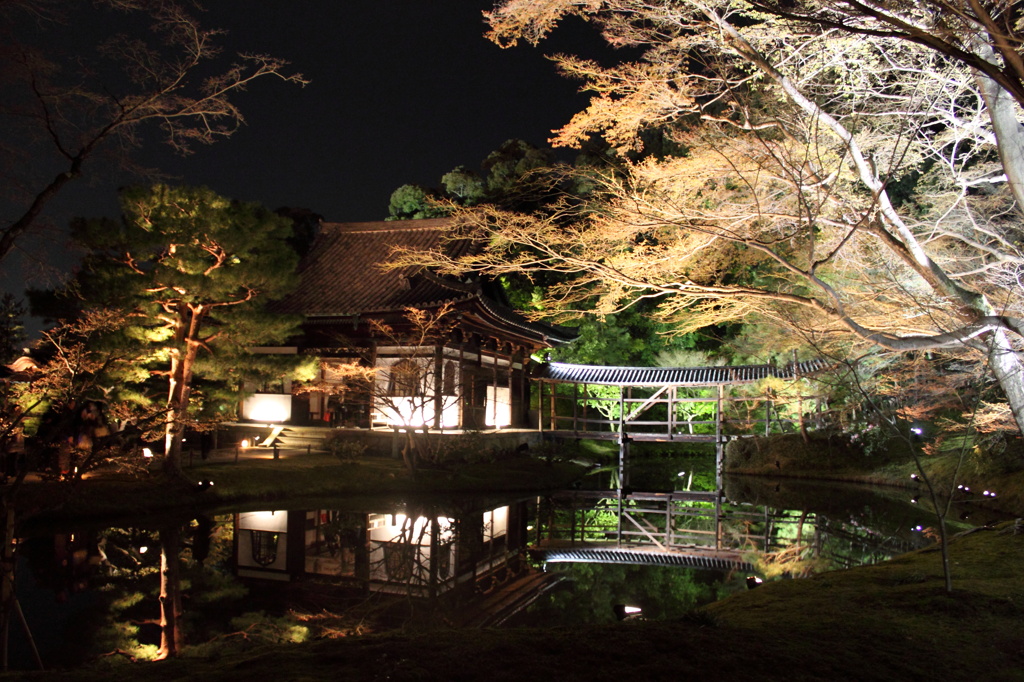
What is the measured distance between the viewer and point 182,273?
475 inches

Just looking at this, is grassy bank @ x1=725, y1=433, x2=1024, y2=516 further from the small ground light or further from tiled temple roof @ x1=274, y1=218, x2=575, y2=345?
the small ground light

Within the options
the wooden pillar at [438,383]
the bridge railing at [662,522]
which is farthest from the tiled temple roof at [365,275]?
the bridge railing at [662,522]

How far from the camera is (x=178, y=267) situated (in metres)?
12.2

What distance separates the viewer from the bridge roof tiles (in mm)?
20750

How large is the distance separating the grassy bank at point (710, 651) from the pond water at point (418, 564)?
1893 mm

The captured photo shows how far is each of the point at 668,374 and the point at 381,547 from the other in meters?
13.7

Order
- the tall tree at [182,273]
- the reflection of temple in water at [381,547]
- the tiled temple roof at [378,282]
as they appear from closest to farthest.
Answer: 1. the reflection of temple in water at [381,547]
2. the tall tree at [182,273]
3. the tiled temple roof at [378,282]

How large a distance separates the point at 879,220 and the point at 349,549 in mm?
8035

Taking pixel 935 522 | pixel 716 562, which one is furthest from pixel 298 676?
pixel 935 522

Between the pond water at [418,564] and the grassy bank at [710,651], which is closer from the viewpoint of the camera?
the grassy bank at [710,651]

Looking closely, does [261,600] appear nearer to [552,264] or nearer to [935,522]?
[552,264]

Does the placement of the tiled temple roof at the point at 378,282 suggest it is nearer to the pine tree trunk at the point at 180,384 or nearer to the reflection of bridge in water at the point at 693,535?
the pine tree trunk at the point at 180,384

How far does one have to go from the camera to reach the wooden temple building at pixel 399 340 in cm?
1722

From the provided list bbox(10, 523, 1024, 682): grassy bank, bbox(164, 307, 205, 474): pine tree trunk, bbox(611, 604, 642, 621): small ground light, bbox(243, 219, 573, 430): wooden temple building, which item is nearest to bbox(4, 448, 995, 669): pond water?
bbox(611, 604, 642, 621): small ground light
